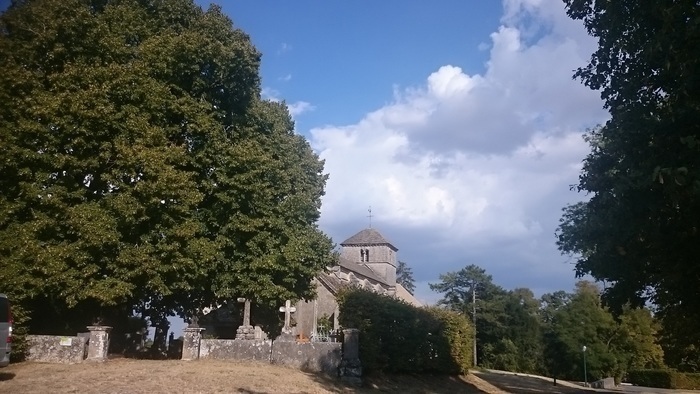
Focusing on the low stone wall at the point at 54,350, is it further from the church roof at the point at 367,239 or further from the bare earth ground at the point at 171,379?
the church roof at the point at 367,239

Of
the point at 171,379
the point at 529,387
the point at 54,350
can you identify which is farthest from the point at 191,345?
the point at 529,387

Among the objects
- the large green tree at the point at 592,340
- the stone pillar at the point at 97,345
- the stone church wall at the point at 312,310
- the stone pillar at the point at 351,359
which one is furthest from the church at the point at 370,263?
the stone pillar at the point at 97,345

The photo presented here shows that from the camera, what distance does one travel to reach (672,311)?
1784cm

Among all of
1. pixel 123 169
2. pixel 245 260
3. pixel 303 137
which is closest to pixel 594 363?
pixel 303 137

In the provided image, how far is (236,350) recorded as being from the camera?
22094 mm

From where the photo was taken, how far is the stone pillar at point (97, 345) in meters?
20.0

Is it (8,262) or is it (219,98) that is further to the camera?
(219,98)

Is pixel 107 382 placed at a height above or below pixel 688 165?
below

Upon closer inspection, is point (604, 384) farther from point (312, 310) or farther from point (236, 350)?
point (236, 350)

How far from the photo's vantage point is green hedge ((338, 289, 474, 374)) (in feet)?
75.2

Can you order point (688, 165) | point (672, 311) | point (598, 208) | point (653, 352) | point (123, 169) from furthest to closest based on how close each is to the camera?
point (653, 352) → point (123, 169) → point (672, 311) → point (598, 208) → point (688, 165)

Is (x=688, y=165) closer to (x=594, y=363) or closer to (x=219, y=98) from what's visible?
(x=219, y=98)

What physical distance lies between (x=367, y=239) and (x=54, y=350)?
61814 millimetres

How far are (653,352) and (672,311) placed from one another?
40.2 metres
